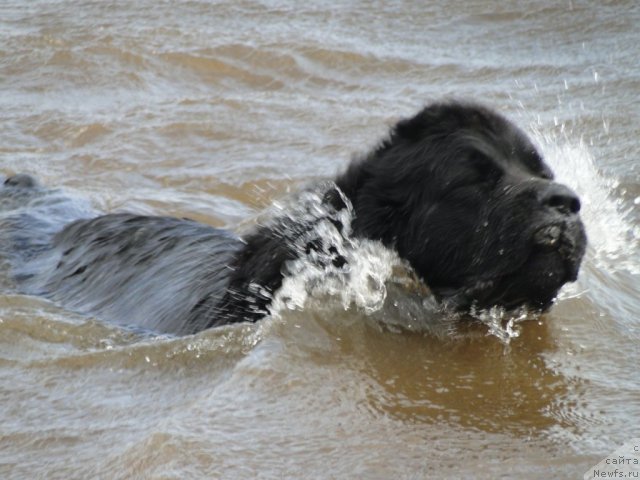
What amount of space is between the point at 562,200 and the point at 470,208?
1.44ft

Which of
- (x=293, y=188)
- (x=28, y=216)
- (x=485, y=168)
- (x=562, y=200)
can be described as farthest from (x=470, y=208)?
(x=293, y=188)

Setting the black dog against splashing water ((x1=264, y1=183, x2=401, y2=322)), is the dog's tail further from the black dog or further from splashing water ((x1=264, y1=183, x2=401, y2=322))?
splashing water ((x1=264, y1=183, x2=401, y2=322))

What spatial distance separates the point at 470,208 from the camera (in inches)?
199

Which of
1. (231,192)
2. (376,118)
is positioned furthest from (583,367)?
(376,118)

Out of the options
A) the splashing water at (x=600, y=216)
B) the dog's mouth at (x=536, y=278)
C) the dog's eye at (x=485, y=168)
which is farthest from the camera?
the splashing water at (x=600, y=216)

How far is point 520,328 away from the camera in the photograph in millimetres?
5266

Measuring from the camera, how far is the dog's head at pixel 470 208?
485 cm

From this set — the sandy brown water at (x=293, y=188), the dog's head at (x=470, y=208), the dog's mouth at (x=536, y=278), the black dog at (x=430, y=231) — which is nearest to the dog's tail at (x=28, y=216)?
the sandy brown water at (x=293, y=188)

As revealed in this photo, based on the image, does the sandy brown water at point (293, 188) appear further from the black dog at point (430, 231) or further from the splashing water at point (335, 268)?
the black dog at point (430, 231)

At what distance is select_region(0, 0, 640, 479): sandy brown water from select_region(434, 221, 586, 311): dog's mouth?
0.57 feet

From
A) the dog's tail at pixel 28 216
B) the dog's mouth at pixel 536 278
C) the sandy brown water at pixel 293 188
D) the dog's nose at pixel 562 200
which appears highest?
the dog's nose at pixel 562 200

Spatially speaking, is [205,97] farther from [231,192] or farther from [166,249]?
[166,249]

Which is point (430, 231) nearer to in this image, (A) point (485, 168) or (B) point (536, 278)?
(A) point (485, 168)

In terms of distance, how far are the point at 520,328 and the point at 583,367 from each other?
0.53 metres
